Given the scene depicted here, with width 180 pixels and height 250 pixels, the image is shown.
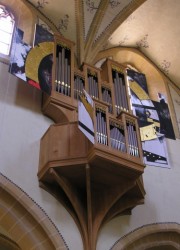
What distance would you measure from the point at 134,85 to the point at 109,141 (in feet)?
14.4

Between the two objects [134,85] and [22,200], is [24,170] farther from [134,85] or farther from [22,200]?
[134,85]

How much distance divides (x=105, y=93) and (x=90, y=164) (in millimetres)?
2783

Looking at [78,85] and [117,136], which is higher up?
[78,85]

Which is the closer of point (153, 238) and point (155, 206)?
point (153, 238)

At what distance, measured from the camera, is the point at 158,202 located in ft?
29.7

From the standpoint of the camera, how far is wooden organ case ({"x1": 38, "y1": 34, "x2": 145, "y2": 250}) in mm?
7055

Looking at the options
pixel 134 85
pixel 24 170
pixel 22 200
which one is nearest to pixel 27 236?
pixel 22 200

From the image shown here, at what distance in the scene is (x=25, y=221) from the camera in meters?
7.16

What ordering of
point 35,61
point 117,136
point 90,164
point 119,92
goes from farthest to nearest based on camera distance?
point 119,92, point 35,61, point 117,136, point 90,164

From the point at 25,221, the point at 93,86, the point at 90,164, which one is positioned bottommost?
the point at 25,221

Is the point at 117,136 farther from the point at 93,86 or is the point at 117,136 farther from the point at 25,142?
the point at 93,86

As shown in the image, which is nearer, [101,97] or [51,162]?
[51,162]

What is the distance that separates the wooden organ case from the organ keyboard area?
23 mm

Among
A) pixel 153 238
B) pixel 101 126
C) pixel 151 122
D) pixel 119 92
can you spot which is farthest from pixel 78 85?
pixel 153 238
